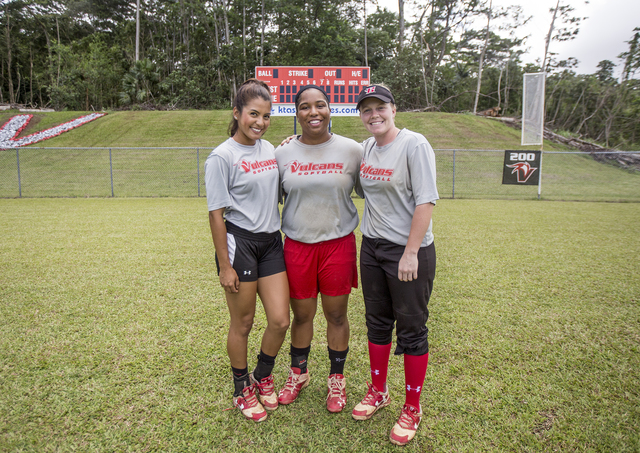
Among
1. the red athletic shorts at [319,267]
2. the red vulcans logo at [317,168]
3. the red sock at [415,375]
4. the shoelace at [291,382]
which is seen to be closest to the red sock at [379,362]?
the red sock at [415,375]

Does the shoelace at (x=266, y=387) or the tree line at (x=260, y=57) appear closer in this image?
the shoelace at (x=266, y=387)

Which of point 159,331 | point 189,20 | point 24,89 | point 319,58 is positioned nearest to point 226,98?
point 319,58

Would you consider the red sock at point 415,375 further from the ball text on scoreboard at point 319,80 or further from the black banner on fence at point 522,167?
the black banner on fence at point 522,167

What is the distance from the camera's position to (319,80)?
13.0m

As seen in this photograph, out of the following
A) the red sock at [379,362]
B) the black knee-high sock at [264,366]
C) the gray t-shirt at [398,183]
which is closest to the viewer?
the gray t-shirt at [398,183]

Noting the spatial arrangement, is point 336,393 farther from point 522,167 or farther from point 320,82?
point 522,167

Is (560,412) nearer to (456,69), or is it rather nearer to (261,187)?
(261,187)

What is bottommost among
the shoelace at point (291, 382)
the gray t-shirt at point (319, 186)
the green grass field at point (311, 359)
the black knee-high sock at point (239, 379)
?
the green grass field at point (311, 359)

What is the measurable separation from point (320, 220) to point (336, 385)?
103cm

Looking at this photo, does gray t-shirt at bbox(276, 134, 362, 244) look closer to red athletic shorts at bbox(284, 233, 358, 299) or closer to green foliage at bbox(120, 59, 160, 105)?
red athletic shorts at bbox(284, 233, 358, 299)

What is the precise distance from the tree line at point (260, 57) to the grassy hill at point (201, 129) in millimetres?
4785

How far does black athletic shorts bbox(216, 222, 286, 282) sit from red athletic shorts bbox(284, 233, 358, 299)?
93 mm

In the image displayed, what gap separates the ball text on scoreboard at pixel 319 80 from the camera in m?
13.0

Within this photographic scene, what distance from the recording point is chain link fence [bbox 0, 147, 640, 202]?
14.0 m
